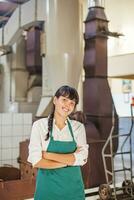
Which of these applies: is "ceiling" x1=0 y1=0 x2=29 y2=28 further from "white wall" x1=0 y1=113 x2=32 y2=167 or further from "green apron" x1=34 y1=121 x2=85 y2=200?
"green apron" x1=34 y1=121 x2=85 y2=200

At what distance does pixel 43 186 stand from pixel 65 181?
0.14 meters

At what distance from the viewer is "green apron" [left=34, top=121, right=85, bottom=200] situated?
5.82 ft

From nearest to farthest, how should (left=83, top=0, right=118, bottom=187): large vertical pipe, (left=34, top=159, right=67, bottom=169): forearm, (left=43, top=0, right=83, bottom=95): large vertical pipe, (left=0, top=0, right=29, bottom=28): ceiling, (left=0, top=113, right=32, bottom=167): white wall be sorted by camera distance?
(left=34, top=159, right=67, bottom=169): forearm, (left=43, top=0, right=83, bottom=95): large vertical pipe, (left=83, top=0, right=118, bottom=187): large vertical pipe, (left=0, top=113, right=32, bottom=167): white wall, (left=0, top=0, right=29, bottom=28): ceiling

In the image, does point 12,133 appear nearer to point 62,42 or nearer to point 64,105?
point 62,42

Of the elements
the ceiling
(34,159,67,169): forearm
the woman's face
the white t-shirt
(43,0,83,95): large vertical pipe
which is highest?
the ceiling

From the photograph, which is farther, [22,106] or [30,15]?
[22,106]

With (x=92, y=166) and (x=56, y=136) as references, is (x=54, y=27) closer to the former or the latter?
(x=92, y=166)

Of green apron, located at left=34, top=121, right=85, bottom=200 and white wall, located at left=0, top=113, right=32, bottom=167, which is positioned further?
white wall, located at left=0, top=113, right=32, bottom=167

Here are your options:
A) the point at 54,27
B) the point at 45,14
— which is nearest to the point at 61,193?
the point at 54,27

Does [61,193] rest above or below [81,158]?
below

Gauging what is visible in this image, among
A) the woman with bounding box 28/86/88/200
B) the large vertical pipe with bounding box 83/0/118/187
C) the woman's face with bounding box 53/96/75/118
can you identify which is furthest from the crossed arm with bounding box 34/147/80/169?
the large vertical pipe with bounding box 83/0/118/187

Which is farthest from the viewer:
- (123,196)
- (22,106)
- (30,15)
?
(22,106)

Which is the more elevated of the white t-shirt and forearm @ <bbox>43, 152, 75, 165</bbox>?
the white t-shirt

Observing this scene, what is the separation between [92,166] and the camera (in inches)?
169
